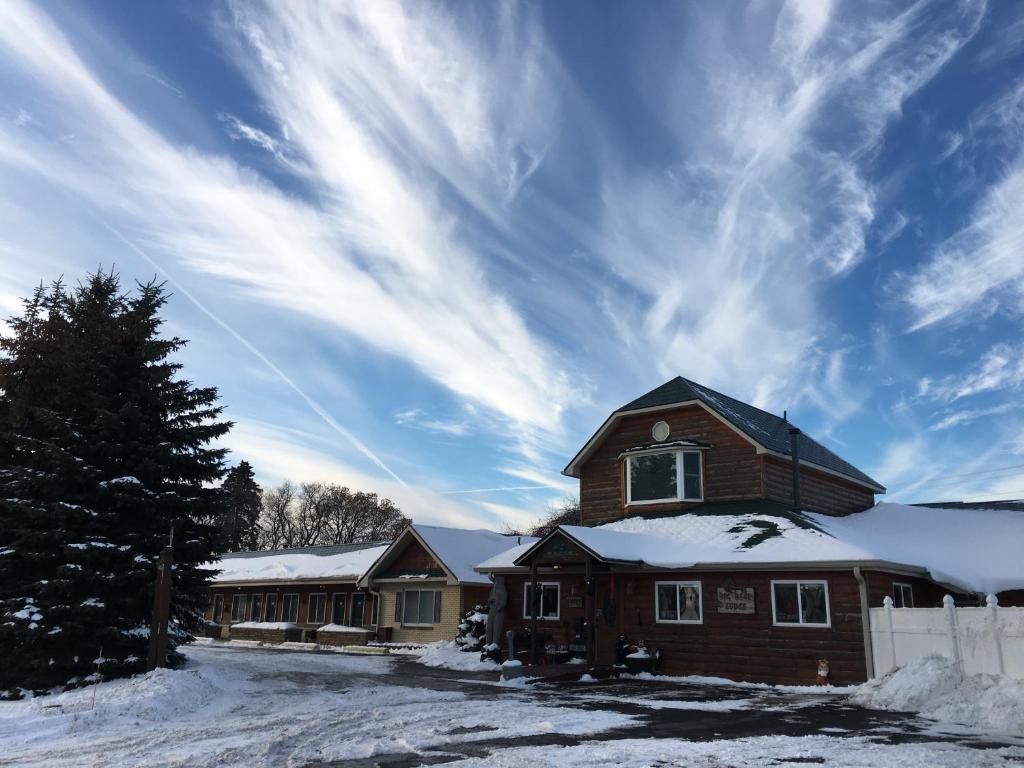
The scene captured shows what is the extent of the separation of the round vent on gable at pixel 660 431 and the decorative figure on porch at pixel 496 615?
6.80 meters

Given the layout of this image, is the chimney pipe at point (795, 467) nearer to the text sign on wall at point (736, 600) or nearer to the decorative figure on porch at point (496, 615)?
the text sign on wall at point (736, 600)

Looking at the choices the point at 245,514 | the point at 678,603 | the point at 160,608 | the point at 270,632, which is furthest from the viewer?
the point at 245,514

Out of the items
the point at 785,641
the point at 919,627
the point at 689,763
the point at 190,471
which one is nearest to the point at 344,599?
the point at 190,471

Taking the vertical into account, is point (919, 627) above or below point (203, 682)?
above

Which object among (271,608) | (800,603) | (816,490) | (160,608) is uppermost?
(816,490)

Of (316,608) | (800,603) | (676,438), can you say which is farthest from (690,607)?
(316,608)

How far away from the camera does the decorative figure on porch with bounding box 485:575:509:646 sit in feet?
79.9

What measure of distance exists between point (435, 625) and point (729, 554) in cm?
1566

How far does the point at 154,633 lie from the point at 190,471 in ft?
13.5

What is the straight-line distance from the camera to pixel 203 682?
1573cm

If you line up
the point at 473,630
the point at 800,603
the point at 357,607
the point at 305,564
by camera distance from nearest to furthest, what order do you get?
1. the point at 800,603
2. the point at 473,630
3. the point at 357,607
4. the point at 305,564

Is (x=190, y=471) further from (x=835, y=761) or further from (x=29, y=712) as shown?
(x=835, y=761)

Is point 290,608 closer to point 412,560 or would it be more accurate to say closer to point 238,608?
point 238,608

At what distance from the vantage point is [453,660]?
24.8 metres
